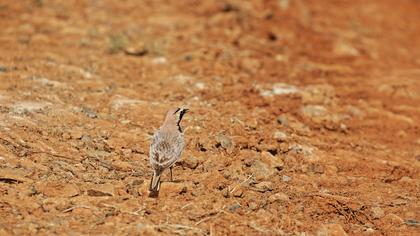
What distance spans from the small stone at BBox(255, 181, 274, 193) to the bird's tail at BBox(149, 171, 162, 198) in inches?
40.5

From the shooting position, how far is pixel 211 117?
771 centimetres

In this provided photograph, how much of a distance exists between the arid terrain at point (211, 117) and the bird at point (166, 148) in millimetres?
135

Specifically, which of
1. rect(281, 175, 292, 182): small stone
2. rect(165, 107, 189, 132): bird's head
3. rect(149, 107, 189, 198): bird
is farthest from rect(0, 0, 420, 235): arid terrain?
rect(165, 107, 189, 132): bird's head

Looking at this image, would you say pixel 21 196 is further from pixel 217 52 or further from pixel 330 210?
pixel 217 52

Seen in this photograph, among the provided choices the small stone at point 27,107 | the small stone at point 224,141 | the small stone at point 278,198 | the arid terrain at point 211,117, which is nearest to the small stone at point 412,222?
the arid terrain at point 211,117

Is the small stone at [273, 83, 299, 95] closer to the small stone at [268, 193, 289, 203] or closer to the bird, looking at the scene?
the bird

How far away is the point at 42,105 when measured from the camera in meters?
7.38

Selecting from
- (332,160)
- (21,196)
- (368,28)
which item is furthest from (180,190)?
(368,28)

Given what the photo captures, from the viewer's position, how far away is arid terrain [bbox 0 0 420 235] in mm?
5676

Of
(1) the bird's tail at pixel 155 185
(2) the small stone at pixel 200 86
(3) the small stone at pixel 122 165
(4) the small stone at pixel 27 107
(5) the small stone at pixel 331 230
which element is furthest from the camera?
(2) the small stone at pixel 200 86

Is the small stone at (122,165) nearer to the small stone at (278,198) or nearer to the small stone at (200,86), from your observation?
the small stone at (278,198)

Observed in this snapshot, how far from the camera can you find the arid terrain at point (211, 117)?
568 cm

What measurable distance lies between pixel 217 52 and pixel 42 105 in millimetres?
3487

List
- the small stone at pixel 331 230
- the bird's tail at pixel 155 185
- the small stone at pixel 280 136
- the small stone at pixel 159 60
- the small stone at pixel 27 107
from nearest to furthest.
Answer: the small stone at pixel 331 230 → the bird's tail at pixel 155 185 → the small stone at pixel 27 107 → the small stone at pixel 280 136 → the small stone at pixel 159 60
